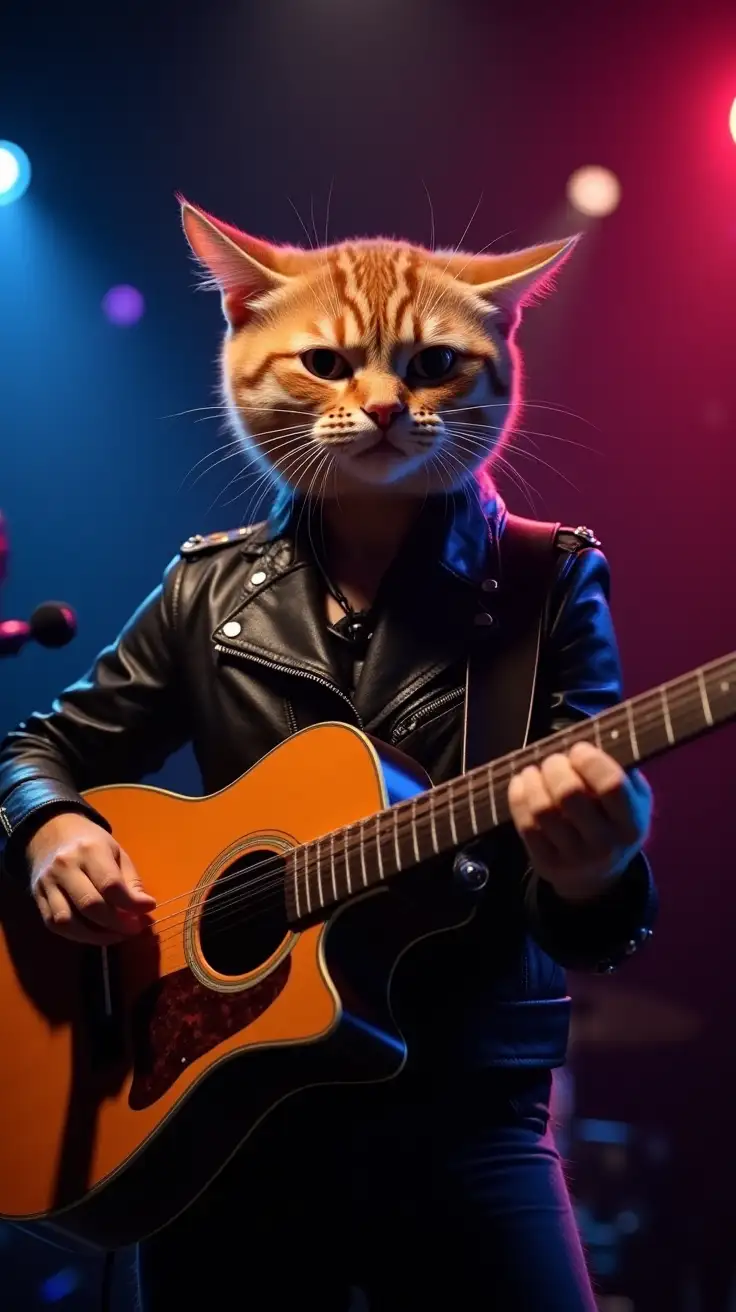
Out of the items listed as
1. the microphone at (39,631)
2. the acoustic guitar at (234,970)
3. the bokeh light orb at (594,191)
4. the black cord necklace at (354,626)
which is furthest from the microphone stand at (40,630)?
the bokeh light orb at (594,191)

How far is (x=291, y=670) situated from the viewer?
143 centimetres

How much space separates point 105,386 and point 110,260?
318 mm

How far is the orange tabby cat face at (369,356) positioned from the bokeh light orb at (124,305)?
1099 millimetres

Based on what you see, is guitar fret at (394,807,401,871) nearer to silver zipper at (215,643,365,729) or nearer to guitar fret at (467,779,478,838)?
guitar fret at (467,779,478,838)

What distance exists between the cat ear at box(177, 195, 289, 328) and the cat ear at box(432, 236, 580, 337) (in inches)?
10.9

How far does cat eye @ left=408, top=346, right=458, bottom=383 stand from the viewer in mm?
1518

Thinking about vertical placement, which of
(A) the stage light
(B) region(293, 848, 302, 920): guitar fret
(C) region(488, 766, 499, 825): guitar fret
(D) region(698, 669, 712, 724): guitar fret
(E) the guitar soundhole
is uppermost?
(A) the stage light

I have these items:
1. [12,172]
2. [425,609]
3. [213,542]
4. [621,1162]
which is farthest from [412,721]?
[12,172]

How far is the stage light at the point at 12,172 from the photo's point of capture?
2738 mm

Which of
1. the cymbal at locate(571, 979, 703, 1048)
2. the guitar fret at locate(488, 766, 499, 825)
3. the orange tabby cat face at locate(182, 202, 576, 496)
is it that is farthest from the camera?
the cymbal at locate(571, 979, 703, 1048)

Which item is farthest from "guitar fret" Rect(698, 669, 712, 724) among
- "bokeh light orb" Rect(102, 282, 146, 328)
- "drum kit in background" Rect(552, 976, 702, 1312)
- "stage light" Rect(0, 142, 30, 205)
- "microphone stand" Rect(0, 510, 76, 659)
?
"stage light" Rect(0, 142, 30, 205)

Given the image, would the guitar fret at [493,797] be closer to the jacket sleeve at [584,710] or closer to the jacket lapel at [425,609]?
the jacket sleeve at [584,710]

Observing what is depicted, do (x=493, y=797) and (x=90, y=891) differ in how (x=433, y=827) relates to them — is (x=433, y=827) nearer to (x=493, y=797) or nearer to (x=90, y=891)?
(x=493, y=797)

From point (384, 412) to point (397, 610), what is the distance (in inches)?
10.0
